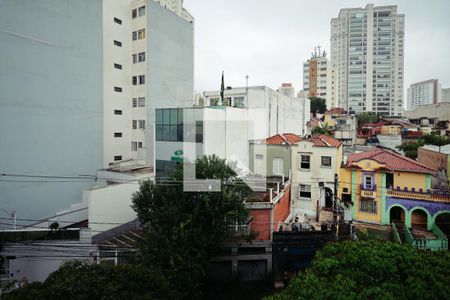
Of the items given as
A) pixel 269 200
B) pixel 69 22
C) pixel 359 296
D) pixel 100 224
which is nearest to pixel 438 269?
pixel 359 296

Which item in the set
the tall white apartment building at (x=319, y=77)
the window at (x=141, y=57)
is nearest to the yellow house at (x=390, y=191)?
the window at (x=141, y=57)

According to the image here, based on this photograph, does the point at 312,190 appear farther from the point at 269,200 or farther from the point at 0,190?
the point at 0,190

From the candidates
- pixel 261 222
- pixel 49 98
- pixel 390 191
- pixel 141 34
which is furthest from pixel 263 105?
pixel 49 98

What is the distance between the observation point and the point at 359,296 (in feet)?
20.7

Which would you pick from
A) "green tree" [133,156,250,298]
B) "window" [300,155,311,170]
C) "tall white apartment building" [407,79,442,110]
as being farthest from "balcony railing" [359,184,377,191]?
"tall white apartment building" [407,79,442,110]

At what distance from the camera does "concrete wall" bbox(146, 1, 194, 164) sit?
98.0 ft

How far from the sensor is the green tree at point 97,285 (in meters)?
8.04

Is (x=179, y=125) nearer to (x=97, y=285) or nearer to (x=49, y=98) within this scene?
(x=49, y=98)

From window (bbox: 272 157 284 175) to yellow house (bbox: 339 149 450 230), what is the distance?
181 inches

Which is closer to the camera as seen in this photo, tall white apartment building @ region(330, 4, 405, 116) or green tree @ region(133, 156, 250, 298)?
green tree @ region(133, 156, 250, 298)

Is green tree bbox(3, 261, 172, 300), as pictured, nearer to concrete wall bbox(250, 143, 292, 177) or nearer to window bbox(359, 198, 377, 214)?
concrete wall bbox(250, 143, 292, 177)

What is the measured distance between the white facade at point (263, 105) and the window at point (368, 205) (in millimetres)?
10363

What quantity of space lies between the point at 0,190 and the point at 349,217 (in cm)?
2516

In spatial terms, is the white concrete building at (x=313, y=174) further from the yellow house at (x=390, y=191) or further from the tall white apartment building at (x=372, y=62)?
the tall white apartment building at (x=372, y=62)
